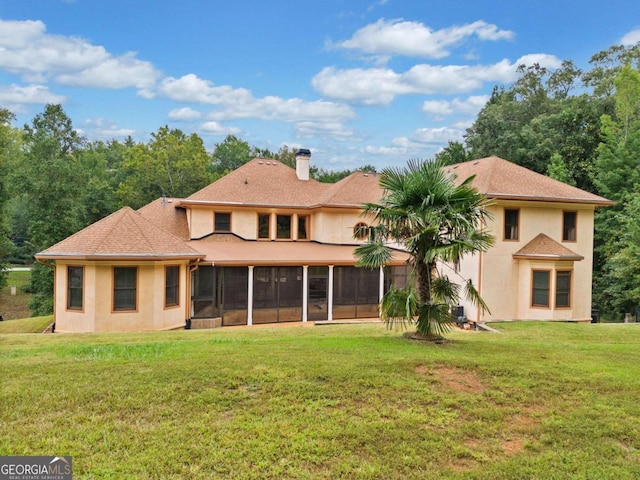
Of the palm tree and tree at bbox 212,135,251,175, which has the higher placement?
tree at bbox 212,135,251,175

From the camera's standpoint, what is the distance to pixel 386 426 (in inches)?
199

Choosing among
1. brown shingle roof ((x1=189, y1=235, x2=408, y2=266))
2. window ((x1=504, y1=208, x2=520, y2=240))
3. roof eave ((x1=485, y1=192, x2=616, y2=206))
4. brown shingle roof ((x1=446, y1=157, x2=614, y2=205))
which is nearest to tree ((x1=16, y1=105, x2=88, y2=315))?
brown shingle roof ((x1=189, y1=235, x2=408, y2=266))

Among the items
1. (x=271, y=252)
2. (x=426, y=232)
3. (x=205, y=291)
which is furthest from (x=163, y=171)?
(x=426, y=232)

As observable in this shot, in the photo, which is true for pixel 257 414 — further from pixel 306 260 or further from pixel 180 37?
pixel 180 37

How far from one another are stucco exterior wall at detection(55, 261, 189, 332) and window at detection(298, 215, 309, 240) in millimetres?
9540

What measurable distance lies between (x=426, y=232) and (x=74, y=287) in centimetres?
1157

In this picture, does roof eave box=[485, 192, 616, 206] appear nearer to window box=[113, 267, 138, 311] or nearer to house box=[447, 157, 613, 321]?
house box=[447, 157, 613, 321]

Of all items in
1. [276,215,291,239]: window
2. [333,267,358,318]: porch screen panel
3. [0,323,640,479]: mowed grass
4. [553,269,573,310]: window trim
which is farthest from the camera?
[276,215,291,239]: window

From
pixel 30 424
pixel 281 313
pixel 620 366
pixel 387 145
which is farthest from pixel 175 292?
pixel 387 145

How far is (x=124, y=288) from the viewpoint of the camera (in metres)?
13.9

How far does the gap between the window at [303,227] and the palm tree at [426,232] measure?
13904 millimetres

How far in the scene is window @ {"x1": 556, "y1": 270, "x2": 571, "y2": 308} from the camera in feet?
55.6

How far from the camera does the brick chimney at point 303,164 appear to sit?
985 inches

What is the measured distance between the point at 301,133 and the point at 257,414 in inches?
1394
